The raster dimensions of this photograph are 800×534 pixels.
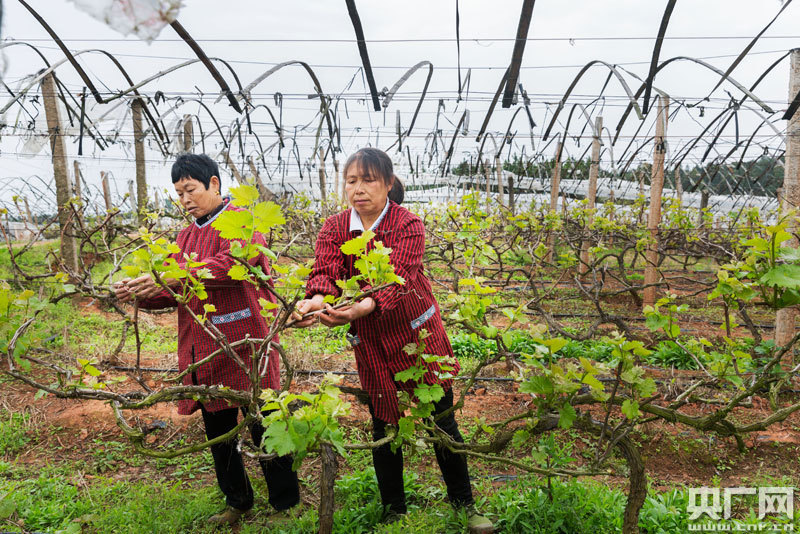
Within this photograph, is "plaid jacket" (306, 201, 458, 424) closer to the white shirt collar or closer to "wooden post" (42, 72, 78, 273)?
the white shirt collar

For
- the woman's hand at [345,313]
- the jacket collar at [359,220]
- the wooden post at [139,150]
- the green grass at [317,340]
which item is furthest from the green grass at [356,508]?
the wooden post at [139,150]

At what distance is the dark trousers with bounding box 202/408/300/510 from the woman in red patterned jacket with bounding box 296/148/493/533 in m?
0.42

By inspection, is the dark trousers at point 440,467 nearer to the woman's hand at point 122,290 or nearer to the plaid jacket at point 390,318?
the plaid jacket at point 390,318

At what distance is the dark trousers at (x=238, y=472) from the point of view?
1.94 metres

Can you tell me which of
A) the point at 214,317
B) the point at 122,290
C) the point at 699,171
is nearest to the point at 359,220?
the point at 214,317

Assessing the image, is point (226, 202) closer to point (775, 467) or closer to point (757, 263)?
Answer: point (757, 263)

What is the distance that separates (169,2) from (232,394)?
957 millimetres

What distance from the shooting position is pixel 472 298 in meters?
1.47

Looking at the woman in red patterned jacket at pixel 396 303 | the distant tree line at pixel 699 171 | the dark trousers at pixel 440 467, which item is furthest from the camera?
the distant tree line at pixel 699 171

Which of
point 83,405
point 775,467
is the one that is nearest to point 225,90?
point 83,405

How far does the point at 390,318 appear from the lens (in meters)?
1.71

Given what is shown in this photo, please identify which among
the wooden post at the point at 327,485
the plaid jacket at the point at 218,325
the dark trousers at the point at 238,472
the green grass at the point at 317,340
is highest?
the plaid jacket at the point at 218,325

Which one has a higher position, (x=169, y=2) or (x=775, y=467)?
(x=169, y=2)

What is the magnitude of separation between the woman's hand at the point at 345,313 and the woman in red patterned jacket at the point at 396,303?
18cm
